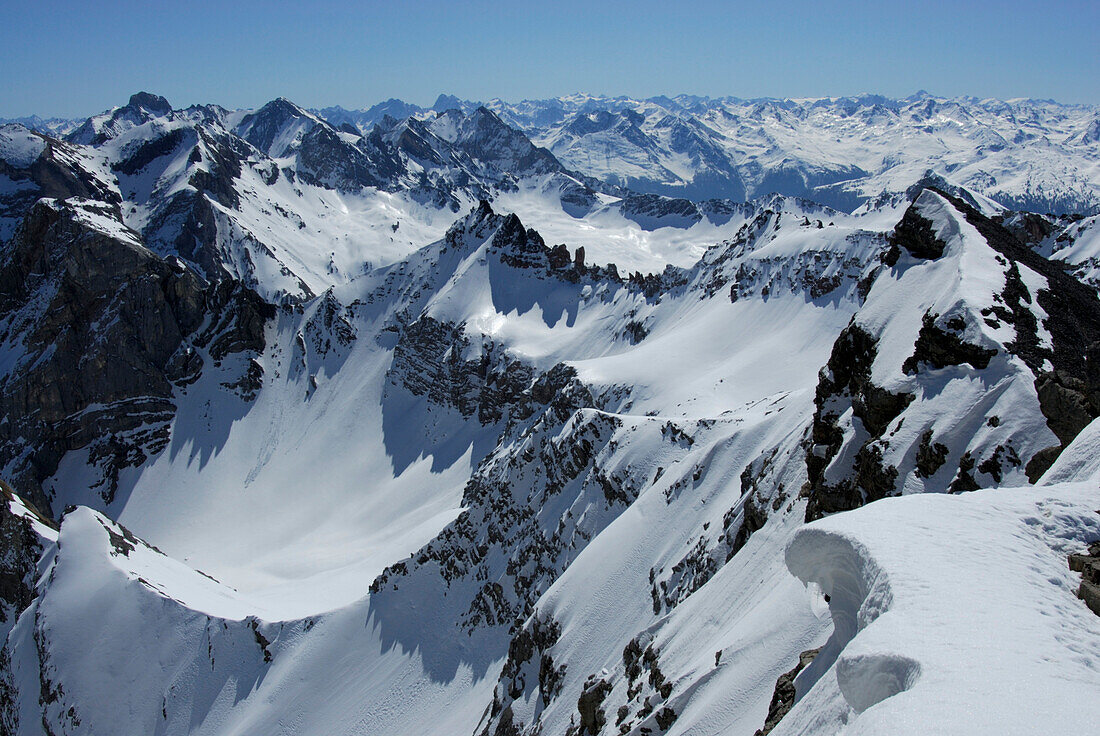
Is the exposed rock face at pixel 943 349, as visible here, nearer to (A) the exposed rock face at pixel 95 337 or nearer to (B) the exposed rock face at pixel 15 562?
(B) the exposed rock face at pixel 15 562

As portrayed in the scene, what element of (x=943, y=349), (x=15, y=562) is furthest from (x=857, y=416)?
(x=15, y=562)

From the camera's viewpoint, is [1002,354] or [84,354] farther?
[84,354]

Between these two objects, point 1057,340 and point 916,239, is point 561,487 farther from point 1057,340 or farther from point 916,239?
point 1057,340

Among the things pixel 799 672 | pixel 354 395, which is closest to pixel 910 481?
pixel 799 672

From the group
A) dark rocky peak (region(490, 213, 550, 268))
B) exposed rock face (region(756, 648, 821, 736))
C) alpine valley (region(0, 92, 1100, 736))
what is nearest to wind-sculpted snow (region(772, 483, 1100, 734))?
alpine valley (region(0, 92, 1100, 736))

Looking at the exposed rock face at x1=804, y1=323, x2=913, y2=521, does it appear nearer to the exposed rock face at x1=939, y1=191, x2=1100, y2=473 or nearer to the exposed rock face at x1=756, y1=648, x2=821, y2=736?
the exposed rock face at x1=939, y1=191, x2=1100, y2=473

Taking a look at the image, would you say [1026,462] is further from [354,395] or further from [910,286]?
[354,395]
